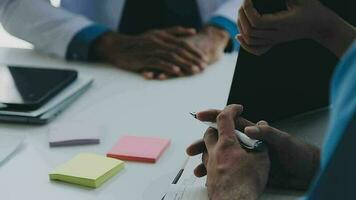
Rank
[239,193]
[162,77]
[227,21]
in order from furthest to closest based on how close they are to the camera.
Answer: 1. [227,21]
2. [162,77]
3. [239,193]

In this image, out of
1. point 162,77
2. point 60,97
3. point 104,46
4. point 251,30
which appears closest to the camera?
point 251,30

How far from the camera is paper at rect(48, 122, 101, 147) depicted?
958 millimetres

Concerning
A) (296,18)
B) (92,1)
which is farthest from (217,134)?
(92,1)

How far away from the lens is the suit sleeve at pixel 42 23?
56.8 inches

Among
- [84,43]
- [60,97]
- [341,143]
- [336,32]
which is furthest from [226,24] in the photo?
[341,143]

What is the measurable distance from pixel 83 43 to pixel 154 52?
0.18 m

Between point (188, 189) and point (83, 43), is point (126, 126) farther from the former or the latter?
point (83, 43)

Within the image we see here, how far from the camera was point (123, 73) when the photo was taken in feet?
4.36

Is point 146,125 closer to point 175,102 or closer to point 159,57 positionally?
point 175,102

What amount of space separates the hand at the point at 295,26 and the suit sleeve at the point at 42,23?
701mm

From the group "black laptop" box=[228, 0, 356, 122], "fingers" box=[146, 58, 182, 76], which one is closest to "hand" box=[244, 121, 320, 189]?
"black laptop" box=[228, 0, 356, 122]

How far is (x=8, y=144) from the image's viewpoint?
0.96m

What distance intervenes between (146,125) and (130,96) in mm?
156

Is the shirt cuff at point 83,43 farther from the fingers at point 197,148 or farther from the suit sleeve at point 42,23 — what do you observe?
the fingers at point 197,148
